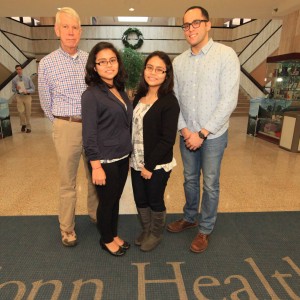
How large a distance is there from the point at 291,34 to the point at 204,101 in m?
6.71

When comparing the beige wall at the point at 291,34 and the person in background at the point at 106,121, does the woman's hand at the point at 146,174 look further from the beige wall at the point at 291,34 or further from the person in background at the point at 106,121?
the beige wall at the point at 291,34

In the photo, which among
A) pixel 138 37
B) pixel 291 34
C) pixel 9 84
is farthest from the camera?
pixel 138 37

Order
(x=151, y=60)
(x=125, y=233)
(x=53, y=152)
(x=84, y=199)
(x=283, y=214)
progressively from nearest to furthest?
(x=151, y=60) → (x=125, y=233) → (x=283, y=214) → (x=84, y=199) → (x=53, y=152)

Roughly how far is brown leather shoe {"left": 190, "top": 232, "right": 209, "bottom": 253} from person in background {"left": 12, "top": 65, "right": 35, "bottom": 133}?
589 centimetres

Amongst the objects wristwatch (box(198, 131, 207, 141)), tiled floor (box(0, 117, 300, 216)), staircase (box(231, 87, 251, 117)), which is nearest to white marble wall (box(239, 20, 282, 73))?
staircase (box(231, 87, 251, 117))

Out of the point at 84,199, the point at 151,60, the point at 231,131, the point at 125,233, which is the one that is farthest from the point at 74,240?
the point at 231,131

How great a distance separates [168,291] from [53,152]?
3.90 m

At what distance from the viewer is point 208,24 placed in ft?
6.16

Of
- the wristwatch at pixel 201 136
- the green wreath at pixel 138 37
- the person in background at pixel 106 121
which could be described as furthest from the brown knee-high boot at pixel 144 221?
the green wreath at pixel 138 37

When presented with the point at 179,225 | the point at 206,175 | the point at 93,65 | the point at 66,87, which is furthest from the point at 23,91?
the point at 206,175

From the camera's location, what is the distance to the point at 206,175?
2.07 metres

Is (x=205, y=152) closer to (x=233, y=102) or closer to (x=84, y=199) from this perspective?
(x=233, y=102)

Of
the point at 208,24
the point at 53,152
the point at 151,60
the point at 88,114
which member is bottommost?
the point at 53,152

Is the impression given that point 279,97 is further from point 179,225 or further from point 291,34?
point 179,225
